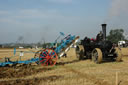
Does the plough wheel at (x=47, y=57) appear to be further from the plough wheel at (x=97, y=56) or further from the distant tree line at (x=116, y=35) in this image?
the distant tree line at (x=116, y=35)

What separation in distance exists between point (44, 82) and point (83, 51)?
23.0 feet

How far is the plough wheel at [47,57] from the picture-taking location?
33.8ft

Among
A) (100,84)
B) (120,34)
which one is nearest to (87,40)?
(100,84)

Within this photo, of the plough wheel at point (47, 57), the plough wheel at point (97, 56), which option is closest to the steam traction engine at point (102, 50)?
the plough wheel at point (97, 56)

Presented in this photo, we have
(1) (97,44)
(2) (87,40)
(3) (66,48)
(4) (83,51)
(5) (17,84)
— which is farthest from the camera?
(2) (87,40)

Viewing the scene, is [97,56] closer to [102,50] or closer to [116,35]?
[102,50]

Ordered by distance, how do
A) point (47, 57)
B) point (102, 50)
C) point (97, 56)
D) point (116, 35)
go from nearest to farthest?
point (47, 57), point (97, 56), point (102, 50), point (116, 35)

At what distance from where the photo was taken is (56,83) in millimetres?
6023

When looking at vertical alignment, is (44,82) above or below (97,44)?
below

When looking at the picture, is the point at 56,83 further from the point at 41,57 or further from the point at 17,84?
the point at 41,57

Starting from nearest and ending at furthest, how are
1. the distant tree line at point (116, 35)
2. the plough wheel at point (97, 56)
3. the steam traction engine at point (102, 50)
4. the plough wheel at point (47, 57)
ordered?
the plough wheel at point (47, 57)
the plough wheel at point (97, 56)
the steam traction engine at point (102, 50)
the distant tree line at point (116, 35)

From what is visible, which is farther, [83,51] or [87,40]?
[87,40]

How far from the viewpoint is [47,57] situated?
10281 mm

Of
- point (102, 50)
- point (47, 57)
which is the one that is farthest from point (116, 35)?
point (47, 57)
